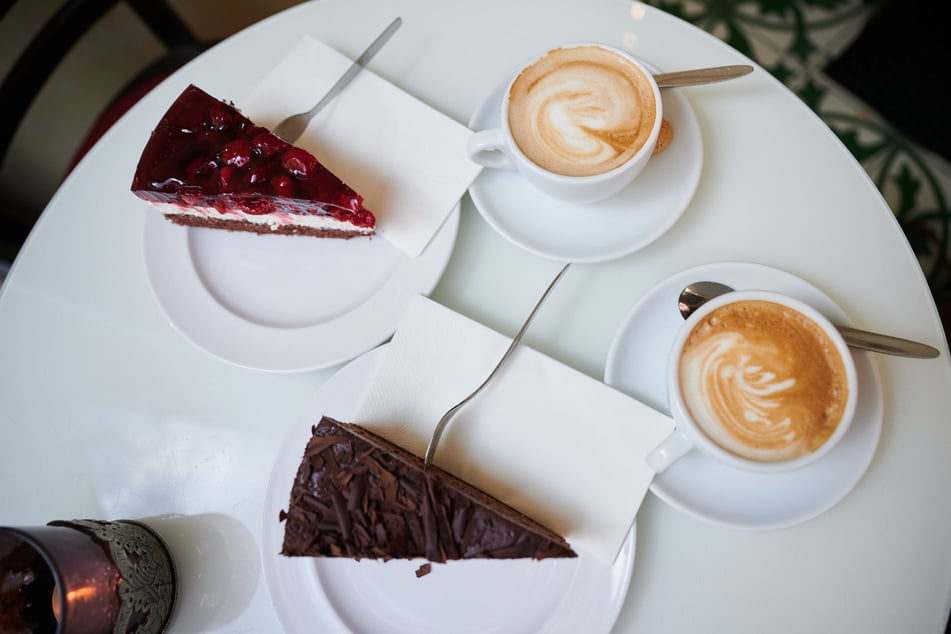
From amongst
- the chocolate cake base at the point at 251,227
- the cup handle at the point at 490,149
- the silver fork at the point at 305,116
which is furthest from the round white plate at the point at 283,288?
the silver fork at the point at 305,116

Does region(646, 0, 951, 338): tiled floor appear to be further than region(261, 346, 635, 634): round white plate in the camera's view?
Yes

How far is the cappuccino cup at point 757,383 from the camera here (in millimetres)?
1014

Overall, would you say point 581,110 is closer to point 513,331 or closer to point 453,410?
point 513,331

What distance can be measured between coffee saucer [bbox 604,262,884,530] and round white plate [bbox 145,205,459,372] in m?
0.45

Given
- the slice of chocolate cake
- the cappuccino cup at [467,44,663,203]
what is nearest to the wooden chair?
the slice of chocolate cake

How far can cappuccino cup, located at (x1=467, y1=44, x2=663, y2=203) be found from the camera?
4.00 feet

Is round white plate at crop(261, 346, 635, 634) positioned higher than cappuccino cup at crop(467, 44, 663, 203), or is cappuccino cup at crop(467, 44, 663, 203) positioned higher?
cappuccino cup at crop(467, 44, 663, 203)

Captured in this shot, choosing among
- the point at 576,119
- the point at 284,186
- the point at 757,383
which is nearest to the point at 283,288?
the point at 284,186

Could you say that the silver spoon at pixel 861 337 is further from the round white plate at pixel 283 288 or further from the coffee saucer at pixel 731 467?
the round white plate at pixel 283 288

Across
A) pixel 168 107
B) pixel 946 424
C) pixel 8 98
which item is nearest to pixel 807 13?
pixel 946 424

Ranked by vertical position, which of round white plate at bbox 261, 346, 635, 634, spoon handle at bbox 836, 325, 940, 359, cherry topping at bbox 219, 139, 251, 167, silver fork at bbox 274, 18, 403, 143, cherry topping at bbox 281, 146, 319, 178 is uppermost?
silver fork at bbox 274, 18, 403, 143

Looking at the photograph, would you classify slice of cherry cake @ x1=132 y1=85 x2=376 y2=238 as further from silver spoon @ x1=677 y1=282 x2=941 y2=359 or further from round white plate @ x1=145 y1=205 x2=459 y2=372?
silver spoon @ x1=677 y1=282 x2=941 y2=359

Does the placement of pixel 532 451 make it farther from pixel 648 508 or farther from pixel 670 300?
pixel 670 300

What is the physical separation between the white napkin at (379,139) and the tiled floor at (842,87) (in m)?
1.46
